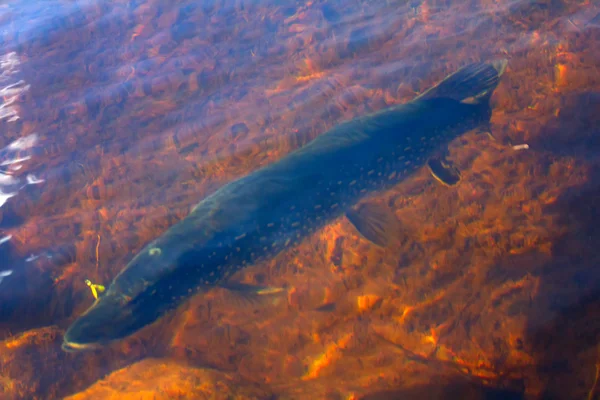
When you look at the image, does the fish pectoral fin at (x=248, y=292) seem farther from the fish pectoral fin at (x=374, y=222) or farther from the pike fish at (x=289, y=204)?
the fish pectoral fin at (x=374, y=222)

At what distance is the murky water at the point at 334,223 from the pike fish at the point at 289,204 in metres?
0.42

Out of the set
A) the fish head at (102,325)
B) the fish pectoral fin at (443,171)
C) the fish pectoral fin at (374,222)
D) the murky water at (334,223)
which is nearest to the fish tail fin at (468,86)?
the murky water at (334,223)

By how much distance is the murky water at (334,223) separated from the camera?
3543 mm

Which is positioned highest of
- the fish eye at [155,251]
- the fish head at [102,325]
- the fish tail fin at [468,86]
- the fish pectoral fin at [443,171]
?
the fish tail fin at [468,86]

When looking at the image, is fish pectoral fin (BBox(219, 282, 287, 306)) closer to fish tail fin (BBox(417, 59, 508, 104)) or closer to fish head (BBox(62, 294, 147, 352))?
fish head (BBox(62, 294, 147, 352))

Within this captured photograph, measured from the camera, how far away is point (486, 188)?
4.57 metres

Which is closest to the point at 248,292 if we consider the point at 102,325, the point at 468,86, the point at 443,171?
the point at 102,325

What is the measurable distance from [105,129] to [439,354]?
550 centimetres

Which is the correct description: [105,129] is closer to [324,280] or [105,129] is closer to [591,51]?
[324,280]

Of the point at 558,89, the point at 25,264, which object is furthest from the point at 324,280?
the point at 558,89

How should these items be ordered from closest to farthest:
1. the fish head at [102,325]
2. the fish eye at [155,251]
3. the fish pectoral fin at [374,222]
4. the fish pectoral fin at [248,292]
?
the fish head at [102,325] < the fish eye at [155,251] < the fish pectoral fin at [248,292] < the fish pectoral fin at [374,222]

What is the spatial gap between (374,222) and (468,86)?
6.37 feet

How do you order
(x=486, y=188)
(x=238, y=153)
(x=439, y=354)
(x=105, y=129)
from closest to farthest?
(x=439, y=354)
(x=486, y=188)
(x=238, y=153)
(x=105, y=129)

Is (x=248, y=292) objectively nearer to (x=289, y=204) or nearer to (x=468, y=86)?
(x=289, y=204)
